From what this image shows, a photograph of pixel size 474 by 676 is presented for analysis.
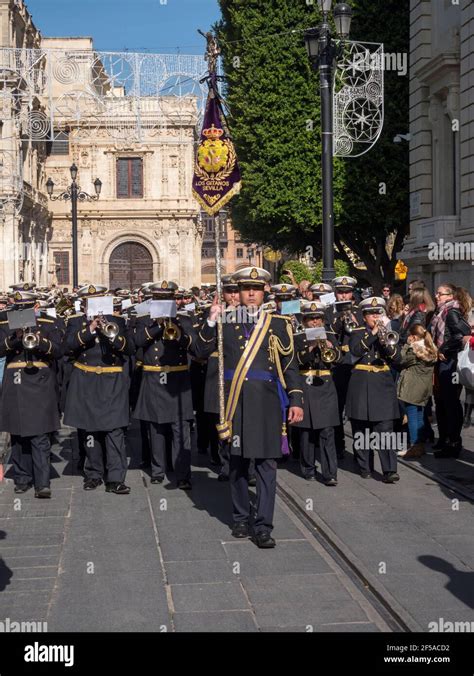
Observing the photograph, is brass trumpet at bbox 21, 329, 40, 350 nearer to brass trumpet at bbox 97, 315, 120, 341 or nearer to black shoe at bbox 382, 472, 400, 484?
brass trumpet at bbox 97, 315, 120, 341

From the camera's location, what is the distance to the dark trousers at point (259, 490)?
7.98 metres

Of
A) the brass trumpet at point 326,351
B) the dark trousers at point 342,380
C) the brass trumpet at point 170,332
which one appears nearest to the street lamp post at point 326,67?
the dark trousers at point 342,380

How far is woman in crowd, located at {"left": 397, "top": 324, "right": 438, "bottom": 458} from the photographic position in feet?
39.7

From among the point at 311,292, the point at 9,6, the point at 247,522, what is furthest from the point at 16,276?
the point at 247,522

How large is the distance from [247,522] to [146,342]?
9.66 ft

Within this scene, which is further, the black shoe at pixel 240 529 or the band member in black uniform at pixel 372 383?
the band member in black uniform at pixel 372 383

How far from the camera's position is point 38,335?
1002cm

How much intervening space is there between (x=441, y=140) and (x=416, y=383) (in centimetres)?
1112

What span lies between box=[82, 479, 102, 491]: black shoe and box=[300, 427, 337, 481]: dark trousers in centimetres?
213

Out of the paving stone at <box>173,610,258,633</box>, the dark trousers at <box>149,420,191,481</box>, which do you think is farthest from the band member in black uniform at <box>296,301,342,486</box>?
the paving stone at <box>173,610,258,633</box>

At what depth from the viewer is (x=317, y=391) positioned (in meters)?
10.8

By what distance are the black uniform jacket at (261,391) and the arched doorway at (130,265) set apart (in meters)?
50.5

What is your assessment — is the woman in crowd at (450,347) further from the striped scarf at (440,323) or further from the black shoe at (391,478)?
the black shoe at (391,478)

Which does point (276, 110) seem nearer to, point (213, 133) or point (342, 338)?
point (213, 133)
